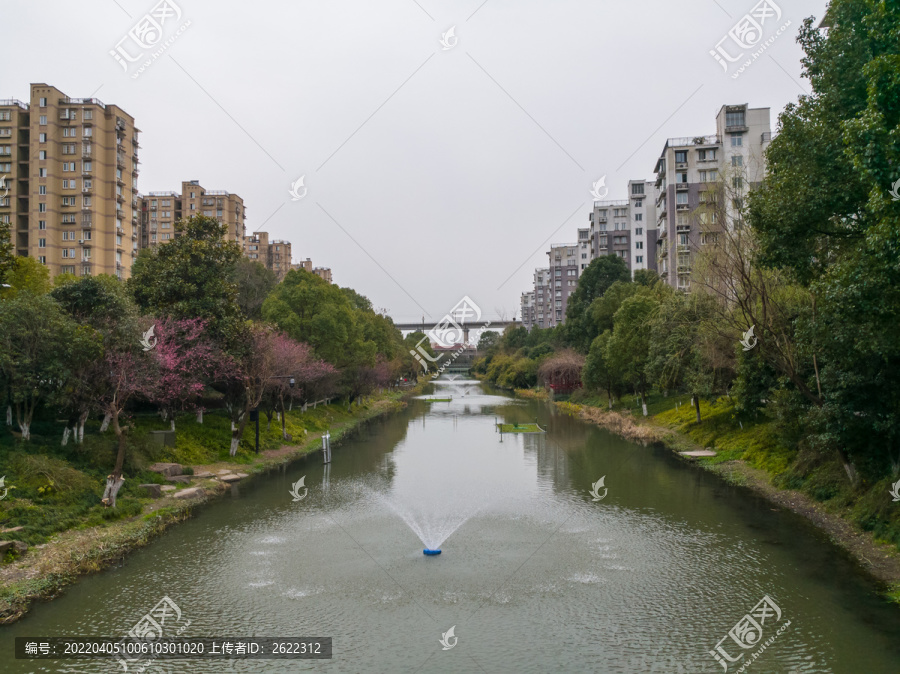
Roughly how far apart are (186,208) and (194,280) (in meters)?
75.8

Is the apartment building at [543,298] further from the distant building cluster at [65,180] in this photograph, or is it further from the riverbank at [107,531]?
the riverbank at [107,531]

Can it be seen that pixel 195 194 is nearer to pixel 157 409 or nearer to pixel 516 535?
pixel 157 409

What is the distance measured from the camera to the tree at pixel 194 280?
2592 cm

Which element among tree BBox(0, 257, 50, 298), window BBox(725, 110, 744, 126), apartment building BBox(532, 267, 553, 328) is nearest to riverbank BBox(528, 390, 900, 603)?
window BBox(725, 110, 744, 126)

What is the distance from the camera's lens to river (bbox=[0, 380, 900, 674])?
10.1 m

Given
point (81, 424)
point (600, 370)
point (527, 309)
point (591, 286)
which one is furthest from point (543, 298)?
point (81, 424)

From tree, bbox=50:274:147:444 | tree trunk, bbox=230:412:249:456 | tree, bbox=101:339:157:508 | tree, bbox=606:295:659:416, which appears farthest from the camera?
tree, bbox=606:295:659:416

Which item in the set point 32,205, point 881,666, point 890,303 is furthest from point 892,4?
point 32,205

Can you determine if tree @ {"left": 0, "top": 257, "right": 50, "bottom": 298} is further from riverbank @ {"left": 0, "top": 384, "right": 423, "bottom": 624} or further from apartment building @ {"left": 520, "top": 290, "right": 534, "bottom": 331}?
apartment building @ {"left": 520, "top": 290, "right": 534, "bottom": 331}

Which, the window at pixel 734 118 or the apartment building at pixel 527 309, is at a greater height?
the window at pixel 734 118

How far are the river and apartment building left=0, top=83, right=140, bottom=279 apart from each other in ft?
165

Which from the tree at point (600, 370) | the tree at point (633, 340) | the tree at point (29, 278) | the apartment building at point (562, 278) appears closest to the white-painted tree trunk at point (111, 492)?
the tree at point (29, 278)

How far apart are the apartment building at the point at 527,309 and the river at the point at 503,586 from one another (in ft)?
456

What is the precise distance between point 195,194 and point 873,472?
95.9 meters
